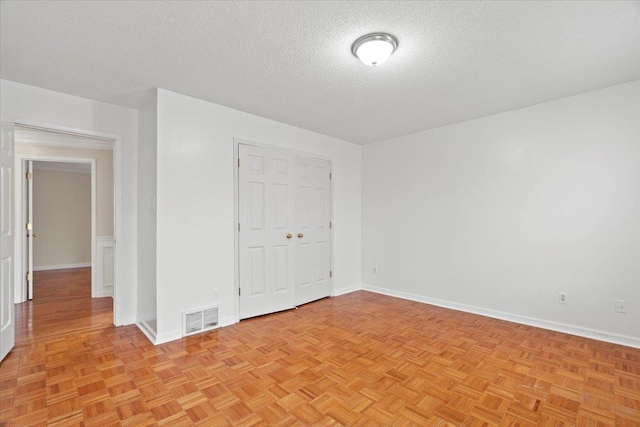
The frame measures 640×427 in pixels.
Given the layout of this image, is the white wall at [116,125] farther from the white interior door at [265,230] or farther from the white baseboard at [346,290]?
the white baseboard at [346,290]

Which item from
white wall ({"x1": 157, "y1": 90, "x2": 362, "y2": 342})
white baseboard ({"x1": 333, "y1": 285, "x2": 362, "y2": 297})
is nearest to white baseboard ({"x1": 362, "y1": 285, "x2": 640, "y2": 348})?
white baseboard ({"x1": 333, "y1": 285, "x2": 362, "y2": 297})

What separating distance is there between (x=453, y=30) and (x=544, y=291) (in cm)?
292

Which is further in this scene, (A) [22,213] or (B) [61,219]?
(B) [61,219]

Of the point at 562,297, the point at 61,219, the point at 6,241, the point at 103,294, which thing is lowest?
the point at 103,294

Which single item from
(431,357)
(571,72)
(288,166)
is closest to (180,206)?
(288,166)

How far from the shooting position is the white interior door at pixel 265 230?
359cm

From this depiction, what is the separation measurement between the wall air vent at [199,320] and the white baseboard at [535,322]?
8.91 feet

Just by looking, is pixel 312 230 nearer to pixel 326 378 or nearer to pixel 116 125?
pixel 326 378

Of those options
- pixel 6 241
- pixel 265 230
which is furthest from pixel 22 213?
pixel 265 230

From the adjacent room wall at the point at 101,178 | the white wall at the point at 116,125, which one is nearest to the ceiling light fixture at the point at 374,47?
the white wall at the point at 116,125

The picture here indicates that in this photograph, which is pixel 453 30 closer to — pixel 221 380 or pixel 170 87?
pixel 170 87

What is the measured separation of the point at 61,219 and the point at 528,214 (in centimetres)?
923

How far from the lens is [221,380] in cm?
224

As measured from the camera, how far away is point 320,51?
7.48 ft
